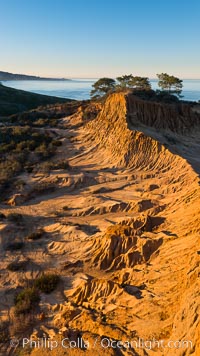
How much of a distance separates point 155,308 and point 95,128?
2100 cm

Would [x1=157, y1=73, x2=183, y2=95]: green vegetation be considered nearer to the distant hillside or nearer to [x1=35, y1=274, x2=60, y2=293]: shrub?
the distant hillside

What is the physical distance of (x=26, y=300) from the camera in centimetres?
989

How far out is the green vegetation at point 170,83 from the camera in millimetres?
57031

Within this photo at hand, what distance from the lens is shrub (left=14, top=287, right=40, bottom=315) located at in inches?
376

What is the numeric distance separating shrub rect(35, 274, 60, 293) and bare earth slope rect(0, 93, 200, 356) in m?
0.19

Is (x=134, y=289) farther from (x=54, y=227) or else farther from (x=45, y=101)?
(x=45, y=101)

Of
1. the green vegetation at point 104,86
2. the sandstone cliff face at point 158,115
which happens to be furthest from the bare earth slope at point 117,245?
the green vegetation at point 104,86

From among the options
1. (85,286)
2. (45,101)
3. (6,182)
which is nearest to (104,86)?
(45,101)

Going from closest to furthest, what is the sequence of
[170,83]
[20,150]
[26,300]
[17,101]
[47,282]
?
[26,300] < [47,282] < [20,150] < [170,83] < [17,101]

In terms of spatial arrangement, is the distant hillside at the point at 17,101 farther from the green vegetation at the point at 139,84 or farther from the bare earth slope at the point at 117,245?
the bare earth slope at the point at 117,245

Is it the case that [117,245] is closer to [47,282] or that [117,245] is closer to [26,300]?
[47,282]

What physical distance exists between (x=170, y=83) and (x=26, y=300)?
180 feet

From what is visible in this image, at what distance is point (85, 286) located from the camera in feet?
32.8

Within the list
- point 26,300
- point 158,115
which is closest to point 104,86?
point 158,115
